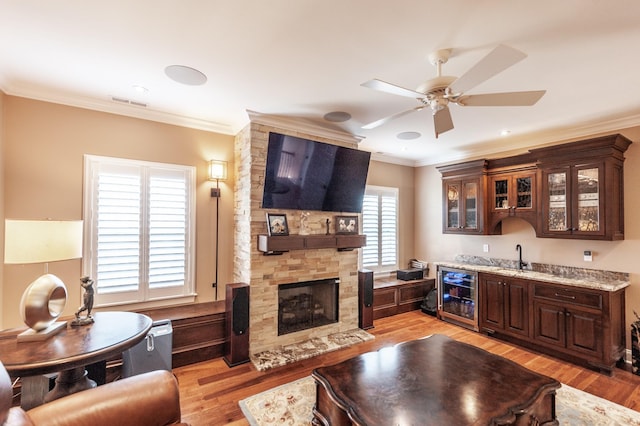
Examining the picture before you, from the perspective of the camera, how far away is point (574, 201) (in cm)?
350

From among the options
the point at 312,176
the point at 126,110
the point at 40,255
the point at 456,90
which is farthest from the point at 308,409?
the point at 126,110

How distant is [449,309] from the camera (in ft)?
15.2

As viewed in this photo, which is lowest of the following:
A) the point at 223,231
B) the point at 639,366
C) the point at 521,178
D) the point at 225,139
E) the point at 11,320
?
the point at 639,366

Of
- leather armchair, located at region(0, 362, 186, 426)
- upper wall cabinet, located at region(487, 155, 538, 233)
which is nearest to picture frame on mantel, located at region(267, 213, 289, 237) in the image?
leather armchair, located at region(0, 362, 186, 426)

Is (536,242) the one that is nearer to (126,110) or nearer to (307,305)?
(307,305)

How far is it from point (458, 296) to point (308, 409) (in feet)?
10.3

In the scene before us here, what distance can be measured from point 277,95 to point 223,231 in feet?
6.11

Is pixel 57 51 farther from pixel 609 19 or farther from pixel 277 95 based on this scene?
pixel 609 19

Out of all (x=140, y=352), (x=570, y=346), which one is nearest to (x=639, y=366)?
(x=570, y=346)

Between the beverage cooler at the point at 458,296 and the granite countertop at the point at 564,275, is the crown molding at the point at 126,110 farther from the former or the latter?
the granite countertop at the point at 564,275

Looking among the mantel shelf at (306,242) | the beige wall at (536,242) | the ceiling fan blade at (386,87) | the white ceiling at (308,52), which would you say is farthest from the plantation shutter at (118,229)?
the beige wall at (536,242)

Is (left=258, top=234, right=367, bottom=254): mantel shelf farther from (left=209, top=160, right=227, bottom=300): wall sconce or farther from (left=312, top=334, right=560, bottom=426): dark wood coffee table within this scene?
(left=312, top=334, right=560, bottom=426): dark wood coffee table

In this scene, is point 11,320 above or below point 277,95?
below

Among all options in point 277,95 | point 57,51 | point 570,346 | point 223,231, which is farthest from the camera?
point 223,231
